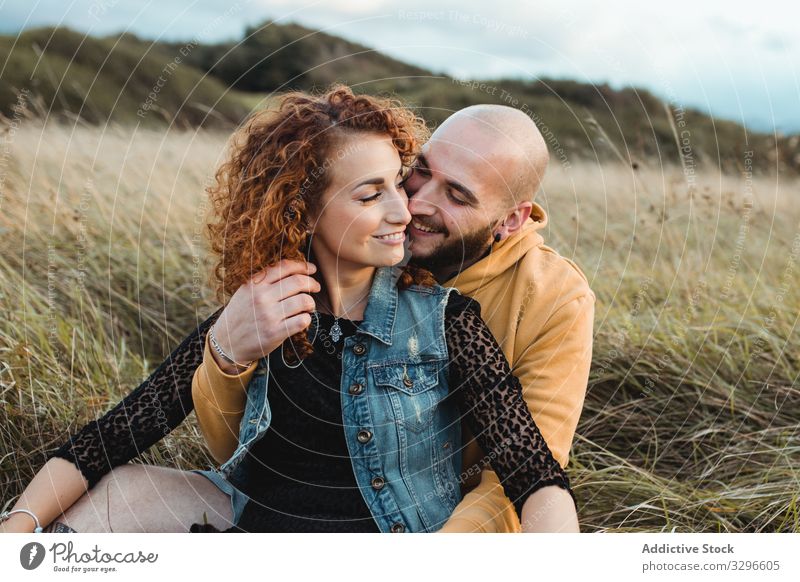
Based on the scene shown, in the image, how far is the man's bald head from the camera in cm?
239

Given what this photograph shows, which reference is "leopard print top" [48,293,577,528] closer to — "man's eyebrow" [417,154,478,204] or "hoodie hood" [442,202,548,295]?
"hoodie hood" [442,202,548,295]

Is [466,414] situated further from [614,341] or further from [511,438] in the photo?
[614,341]

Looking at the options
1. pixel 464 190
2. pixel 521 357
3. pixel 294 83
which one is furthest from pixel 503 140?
pixel 294 83

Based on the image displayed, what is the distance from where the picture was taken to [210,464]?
9.88ft

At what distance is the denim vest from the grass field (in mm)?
817

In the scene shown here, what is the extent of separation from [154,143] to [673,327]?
4.58 metres

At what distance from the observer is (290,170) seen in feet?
7.12

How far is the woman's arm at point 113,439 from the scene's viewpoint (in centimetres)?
227

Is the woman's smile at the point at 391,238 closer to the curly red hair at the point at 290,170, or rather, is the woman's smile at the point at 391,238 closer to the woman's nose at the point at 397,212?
the woman's nose at the point at 397,212

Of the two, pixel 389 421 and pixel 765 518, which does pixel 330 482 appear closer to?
pixel 389 421

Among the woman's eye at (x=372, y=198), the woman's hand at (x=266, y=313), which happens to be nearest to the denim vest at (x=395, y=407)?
the woman's hand at (x=266, y=313)

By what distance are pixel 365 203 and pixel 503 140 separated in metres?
0.51
